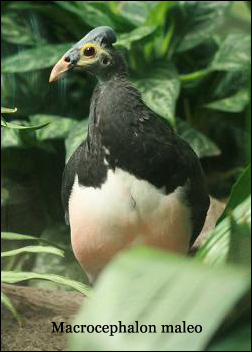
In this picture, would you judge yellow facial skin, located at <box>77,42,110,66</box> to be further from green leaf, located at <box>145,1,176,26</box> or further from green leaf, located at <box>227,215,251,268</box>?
green leaf, located at <box>145,1,176,26</box>

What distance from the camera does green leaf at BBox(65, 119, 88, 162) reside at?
8.49 ft

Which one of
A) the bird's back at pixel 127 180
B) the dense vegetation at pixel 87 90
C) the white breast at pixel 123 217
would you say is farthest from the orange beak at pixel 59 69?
the dense vegetation at pixel 87 90

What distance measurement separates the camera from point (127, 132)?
1.49 m

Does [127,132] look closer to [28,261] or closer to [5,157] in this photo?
[28,261]

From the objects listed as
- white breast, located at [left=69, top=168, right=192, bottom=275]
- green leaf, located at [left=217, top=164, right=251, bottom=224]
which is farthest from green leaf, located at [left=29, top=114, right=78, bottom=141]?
green leaf, located at [left=217, top=164, right=251, bottom=224]

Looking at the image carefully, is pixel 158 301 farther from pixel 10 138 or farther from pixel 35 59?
pixel 35 59

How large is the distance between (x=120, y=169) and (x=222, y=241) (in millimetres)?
598

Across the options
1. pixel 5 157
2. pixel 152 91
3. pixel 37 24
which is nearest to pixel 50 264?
pixel 5 157

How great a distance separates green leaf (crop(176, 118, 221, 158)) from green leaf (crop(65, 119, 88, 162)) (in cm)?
38

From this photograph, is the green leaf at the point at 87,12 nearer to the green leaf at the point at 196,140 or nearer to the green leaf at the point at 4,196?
the green leaf at the point at 196,140

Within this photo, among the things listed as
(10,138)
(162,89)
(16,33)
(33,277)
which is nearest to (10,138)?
(10,138)

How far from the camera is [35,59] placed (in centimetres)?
284

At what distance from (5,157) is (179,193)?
1465mm

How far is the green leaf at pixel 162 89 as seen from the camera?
2.61 meters
